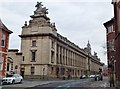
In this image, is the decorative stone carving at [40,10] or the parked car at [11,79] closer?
the parked car at [11,79]

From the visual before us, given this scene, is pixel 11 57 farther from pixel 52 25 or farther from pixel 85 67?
pixel 85 67

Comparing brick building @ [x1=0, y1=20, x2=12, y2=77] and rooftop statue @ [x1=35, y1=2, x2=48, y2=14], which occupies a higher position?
rooftop statue @ [x1=35, y1=2, x2=48, y2=14]

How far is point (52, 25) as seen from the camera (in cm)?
6288

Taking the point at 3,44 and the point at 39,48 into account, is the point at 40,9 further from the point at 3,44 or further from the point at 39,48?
the point at 3,44

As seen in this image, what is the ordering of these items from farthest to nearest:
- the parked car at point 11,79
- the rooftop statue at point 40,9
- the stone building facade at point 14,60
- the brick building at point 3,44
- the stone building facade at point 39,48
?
the rooftop statue at point 40,9, the stone building facade at point 39,48, the stone building facade at point 14,60, the brick building at point 3,44, the parked car at point 11,79

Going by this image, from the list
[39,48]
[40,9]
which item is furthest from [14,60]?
[40,9]

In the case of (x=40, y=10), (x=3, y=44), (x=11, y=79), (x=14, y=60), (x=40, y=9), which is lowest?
(x=11, y=79)

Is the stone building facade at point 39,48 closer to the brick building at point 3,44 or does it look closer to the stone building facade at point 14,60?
the stone building facade at point 14,60

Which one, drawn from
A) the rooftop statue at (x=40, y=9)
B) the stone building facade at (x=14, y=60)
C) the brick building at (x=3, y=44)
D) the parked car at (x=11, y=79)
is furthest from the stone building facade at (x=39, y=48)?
the brick building at (x=3, y=44)

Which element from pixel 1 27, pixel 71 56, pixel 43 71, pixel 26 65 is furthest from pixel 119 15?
pixel 71 56

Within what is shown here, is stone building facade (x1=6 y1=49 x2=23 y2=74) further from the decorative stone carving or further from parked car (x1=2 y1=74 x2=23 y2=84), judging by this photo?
parked car (x1=2 y1=74 x2=23 y2=84)

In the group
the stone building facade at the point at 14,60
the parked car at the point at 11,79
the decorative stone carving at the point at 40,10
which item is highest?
the decorative stone carving at the point at 40,10

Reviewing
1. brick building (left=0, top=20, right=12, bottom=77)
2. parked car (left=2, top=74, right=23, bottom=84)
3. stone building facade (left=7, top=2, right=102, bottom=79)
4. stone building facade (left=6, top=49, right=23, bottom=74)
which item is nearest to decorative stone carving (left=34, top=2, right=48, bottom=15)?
stone building facade (left=7, top=2, right=102, bottom=79)

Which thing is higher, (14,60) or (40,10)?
(40,10)
